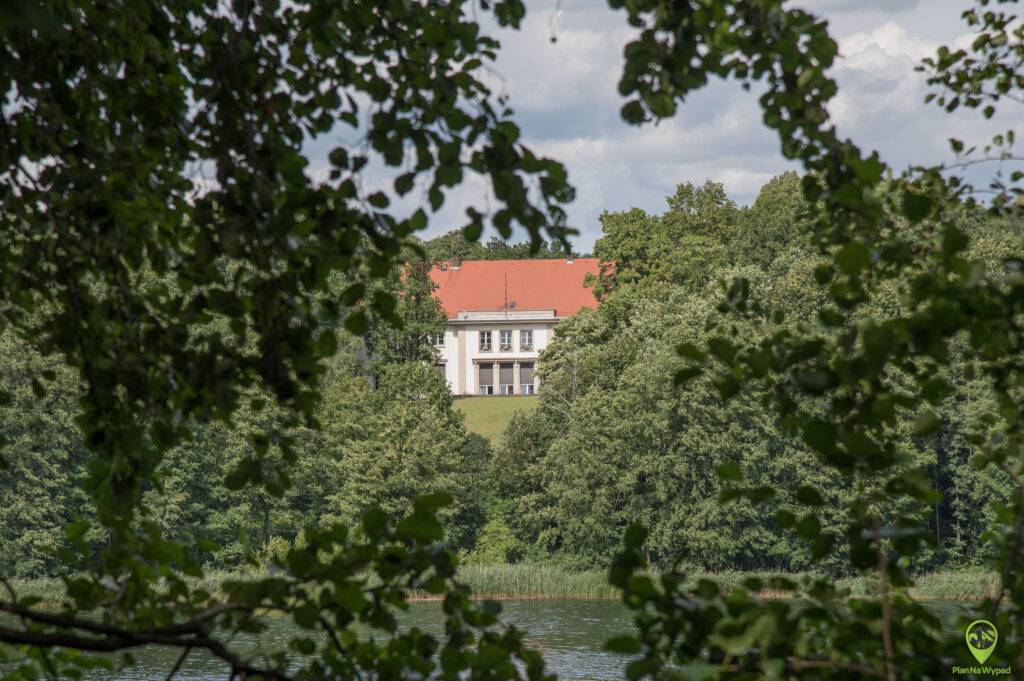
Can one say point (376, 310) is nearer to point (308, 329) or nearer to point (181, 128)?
point (308, 329)

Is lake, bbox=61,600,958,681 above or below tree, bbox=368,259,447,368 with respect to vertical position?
below

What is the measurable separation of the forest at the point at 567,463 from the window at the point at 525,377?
30.8 m

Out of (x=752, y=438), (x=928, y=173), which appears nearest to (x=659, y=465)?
(x=752, y=438)

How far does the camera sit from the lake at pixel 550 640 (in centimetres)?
2159

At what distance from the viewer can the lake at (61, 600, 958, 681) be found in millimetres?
21594

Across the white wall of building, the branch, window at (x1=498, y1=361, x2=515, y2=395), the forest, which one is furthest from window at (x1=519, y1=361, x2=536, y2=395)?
the branch

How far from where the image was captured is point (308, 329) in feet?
8.57

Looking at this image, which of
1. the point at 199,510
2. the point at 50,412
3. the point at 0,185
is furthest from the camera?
the point at 199,510

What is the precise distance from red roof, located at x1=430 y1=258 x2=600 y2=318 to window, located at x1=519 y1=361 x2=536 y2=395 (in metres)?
3.49

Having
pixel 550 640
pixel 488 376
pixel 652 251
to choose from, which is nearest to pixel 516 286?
pixel 488 376

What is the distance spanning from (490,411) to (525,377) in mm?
16459

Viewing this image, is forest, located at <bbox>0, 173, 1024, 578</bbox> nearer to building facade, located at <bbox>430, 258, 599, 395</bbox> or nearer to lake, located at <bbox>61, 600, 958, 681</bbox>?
lake, located at <bbox>61, 600, 958, 681</bbox>

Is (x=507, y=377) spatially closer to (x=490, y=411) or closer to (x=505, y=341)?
(x=505, y=341)

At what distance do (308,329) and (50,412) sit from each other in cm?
3354
